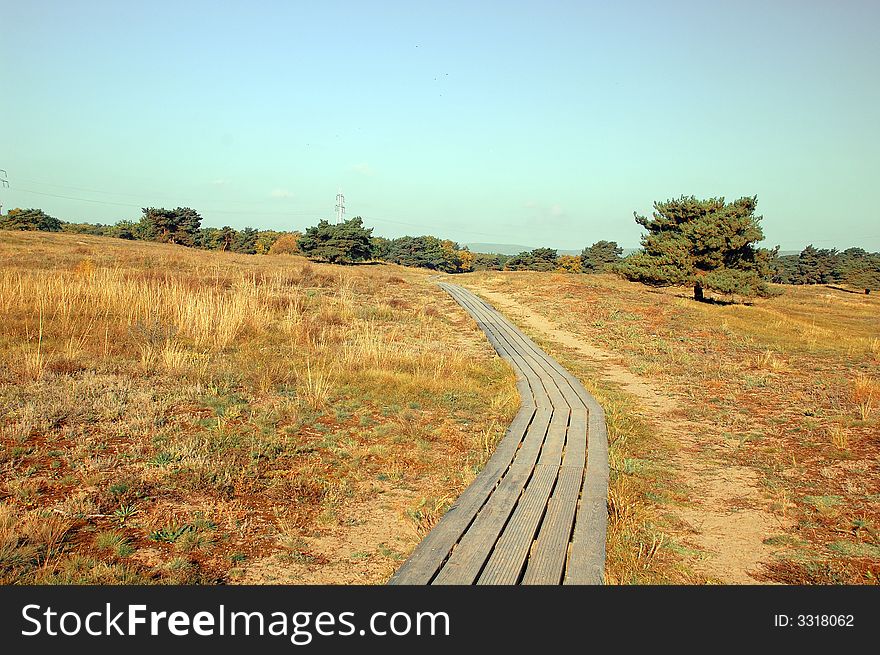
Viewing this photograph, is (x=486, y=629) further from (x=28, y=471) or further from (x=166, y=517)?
(x=28, y=471)

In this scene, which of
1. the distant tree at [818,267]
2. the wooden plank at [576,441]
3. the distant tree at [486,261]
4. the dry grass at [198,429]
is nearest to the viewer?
the dry grass at [198,429]

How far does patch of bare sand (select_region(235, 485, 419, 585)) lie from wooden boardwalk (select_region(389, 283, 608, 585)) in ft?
1.09

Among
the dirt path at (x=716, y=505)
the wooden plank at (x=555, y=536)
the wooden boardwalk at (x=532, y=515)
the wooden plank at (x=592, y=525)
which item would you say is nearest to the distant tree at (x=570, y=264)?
the dirt path at (x=716, y=505)

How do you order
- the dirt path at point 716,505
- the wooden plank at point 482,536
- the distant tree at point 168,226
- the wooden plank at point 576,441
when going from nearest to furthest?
the wooden plank at point 482,536
the dirt path at point 716,505
the wooden plank at point 576,441
the distant tree at point 168,226

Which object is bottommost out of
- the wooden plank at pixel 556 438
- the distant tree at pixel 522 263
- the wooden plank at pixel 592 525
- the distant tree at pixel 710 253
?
the wooden plank at pixel 592 525

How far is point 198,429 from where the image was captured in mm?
Answer: 6238

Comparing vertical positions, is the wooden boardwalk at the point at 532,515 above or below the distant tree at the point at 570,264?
below

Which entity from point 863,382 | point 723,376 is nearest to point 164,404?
point 723,376

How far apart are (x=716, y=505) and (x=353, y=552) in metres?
3.88

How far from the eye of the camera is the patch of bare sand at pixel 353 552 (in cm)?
383

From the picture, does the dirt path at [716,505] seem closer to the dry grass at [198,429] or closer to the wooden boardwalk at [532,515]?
the wooden boardwalk at [532,515]

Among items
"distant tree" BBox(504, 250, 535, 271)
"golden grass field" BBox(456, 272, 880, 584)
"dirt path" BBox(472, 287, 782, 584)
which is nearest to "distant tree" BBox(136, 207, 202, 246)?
"distant tree" BBox(504, 250, 535, 271)

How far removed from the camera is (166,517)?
4418mm

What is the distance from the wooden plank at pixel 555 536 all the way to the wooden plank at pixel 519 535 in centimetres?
6
